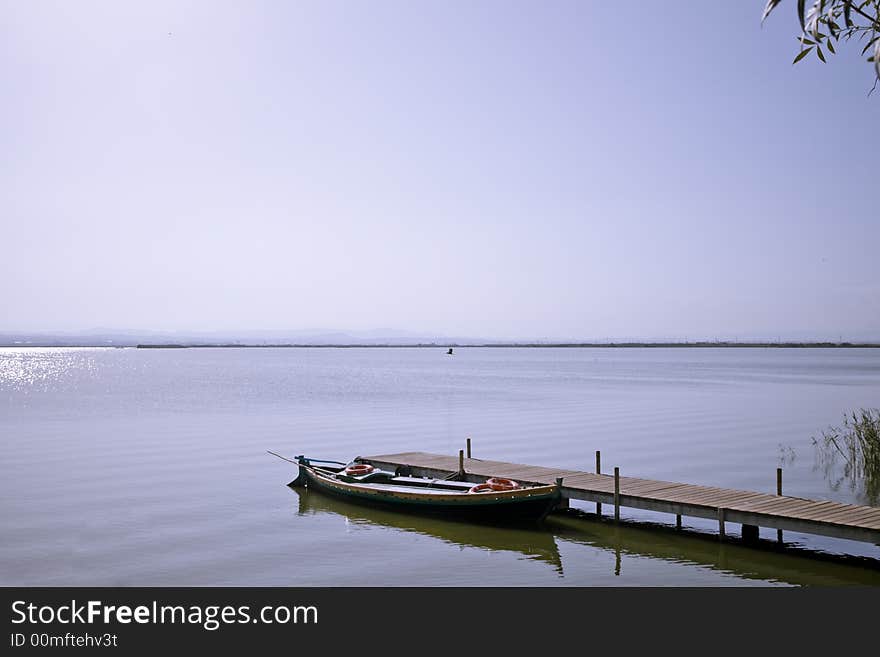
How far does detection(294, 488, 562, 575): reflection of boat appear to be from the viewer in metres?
18.9

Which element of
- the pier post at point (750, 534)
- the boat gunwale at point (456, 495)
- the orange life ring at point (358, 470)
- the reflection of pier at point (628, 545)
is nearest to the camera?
the reflection of pier at point (628, 545)

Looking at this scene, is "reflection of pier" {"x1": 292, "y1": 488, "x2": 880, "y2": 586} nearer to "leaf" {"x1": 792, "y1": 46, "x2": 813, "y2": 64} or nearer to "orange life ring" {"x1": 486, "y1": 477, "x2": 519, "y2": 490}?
"orange life ring" {"x1": 486, "y1": 477, "x2": 519, "y2": 490}

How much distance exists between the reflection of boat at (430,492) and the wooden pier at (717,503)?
1.01 m

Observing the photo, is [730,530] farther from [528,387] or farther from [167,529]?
[528,387]

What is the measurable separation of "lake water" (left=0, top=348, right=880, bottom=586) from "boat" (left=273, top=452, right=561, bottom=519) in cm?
40

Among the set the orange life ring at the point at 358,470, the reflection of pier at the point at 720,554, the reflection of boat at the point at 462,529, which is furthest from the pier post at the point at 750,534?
the orange life ring at the point at 358,470

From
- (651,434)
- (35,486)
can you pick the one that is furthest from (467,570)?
(651,434)

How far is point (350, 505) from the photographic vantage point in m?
23.6

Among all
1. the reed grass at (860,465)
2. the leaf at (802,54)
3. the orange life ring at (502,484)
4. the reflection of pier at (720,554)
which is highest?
the leaf at (802,54)

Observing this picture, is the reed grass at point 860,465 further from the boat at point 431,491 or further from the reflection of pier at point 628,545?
the boat at point 431,491

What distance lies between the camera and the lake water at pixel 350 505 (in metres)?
17.1

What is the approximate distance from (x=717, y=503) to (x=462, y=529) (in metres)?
5.79

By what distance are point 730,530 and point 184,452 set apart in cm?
2121

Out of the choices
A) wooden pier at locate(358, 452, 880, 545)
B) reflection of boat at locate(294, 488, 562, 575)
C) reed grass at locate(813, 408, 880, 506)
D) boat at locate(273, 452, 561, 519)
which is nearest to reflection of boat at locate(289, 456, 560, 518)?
boat at locate(273, 452, 561, 519)
